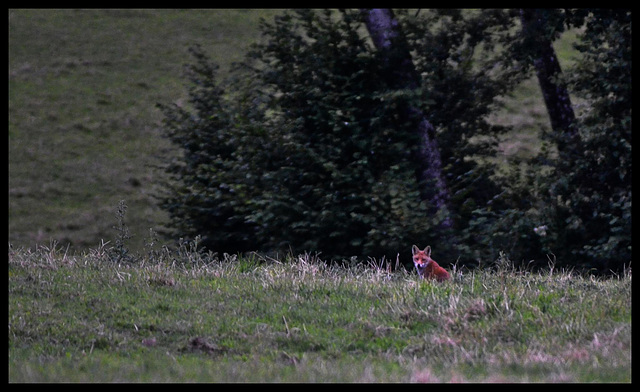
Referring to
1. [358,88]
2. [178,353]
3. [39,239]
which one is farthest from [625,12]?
[39,239]

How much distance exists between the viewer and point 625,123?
13719mm

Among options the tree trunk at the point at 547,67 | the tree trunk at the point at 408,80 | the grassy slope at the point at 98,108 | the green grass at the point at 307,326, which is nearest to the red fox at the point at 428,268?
the green grass at the point at 307,326

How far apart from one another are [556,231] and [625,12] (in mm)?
4383

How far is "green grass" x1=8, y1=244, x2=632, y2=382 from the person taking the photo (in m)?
6.06

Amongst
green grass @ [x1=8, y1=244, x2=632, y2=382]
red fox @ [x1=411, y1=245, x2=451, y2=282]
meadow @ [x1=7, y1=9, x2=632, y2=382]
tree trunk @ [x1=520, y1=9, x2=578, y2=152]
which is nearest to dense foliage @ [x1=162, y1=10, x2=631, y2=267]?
tree trunk @ [x1=520, y1=9, x2=578, y2=152]

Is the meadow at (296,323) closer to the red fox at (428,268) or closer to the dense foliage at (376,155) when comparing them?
the red fox at (428,268)

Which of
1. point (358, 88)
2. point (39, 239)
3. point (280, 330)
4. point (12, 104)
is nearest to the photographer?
point (280, 330)

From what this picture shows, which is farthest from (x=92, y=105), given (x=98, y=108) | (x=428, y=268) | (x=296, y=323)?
(x=296, y=323)

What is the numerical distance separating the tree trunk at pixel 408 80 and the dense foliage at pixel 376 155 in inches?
9.2

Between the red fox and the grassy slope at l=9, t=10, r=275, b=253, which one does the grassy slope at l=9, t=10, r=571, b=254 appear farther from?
the red fox

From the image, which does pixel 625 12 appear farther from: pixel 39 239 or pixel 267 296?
pixel 39 239

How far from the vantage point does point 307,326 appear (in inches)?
295

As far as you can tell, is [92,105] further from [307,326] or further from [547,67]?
[307,326]
